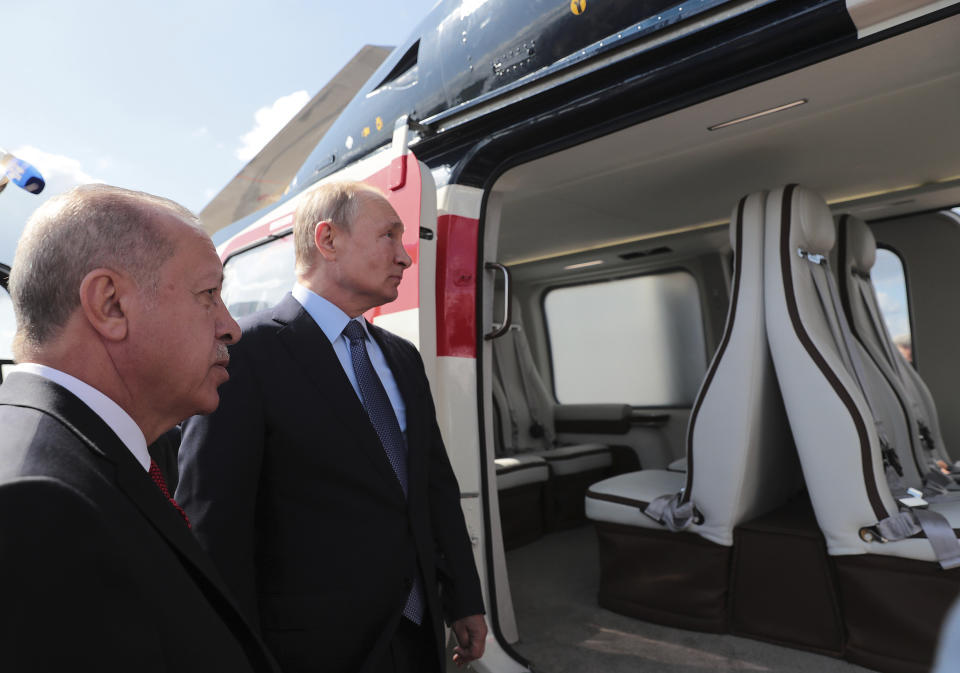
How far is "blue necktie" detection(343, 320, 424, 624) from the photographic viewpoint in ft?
4.58

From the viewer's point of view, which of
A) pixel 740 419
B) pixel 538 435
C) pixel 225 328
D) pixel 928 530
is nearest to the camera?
pixel 225 328

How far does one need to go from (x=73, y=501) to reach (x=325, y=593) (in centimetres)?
80

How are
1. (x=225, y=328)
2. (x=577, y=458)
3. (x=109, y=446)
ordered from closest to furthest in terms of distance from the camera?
(x=109, y=446)
(x=225, y=328)
(x=577, y=458)

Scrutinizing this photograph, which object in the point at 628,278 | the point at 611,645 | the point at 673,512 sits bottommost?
the point at 611,645

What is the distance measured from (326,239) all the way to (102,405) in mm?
916

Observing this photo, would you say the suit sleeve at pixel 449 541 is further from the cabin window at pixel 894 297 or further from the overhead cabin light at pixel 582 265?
the overhead cabin light at pixel 582 265

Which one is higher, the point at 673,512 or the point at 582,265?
the point at 582,265

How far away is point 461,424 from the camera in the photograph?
83.7 inches

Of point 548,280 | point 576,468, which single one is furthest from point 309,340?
point 548,280

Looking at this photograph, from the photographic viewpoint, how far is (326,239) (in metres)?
1.58

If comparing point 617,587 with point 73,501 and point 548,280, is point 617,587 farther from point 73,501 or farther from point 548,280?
point 548,280

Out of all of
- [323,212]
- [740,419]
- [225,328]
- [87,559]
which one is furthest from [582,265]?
[87,559]

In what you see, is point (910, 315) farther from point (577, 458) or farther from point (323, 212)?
point (323, 212)

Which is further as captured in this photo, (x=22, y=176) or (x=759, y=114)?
(x=759, y=114)
